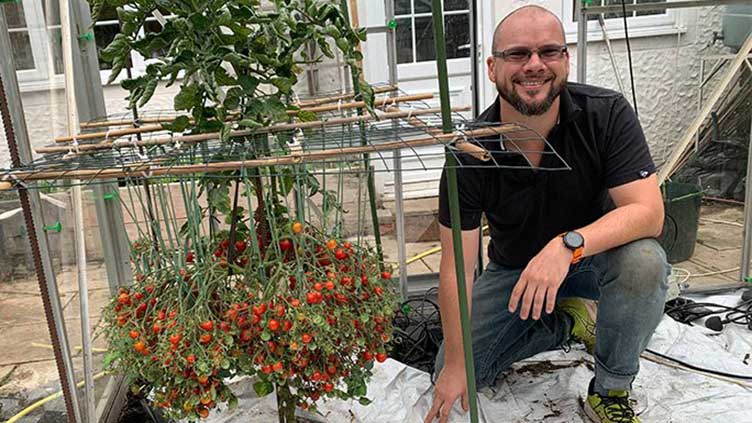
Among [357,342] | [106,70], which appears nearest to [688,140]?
[357,342]

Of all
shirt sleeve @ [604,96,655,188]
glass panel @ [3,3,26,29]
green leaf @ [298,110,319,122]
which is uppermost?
glass panel @ [3,3,26,29]

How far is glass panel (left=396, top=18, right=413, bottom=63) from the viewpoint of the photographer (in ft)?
8.78

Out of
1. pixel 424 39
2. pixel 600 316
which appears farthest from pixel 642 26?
pixel 600 316

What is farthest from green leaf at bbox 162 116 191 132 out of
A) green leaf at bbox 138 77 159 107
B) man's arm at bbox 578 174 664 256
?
man's arm at bbox 578 174 664 256

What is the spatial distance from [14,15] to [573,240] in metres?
1.52

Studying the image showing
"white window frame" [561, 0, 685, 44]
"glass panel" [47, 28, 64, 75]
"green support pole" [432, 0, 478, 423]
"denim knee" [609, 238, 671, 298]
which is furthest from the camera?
"white window frame" [561, 0, 685, 44]

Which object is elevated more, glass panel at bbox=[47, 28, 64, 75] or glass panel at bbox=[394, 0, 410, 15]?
glass panel at bbox=[394, 0, 410, 15]

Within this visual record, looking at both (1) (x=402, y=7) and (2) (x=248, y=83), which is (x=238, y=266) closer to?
(2) (x=248, y=83)

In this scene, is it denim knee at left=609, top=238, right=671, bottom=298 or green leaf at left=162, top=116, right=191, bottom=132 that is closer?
green leaf at left=162, top=116, right=191, bottom=132

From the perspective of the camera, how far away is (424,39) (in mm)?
2770

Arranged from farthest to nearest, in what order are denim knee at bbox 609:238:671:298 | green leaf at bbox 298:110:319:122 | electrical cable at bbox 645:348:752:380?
electrical cable at bbox 645:348:752:380 < denim knee at bbox 609:238:671:298 < green leaf at bbox 298:110:319:122

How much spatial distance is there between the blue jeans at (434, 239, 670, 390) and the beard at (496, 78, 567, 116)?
0.44 metres

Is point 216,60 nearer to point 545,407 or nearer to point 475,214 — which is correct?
point 475,214

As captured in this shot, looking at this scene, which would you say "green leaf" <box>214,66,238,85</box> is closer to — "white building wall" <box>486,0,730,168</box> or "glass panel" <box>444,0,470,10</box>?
"glass panel" <box>444,0,470,10</box>
